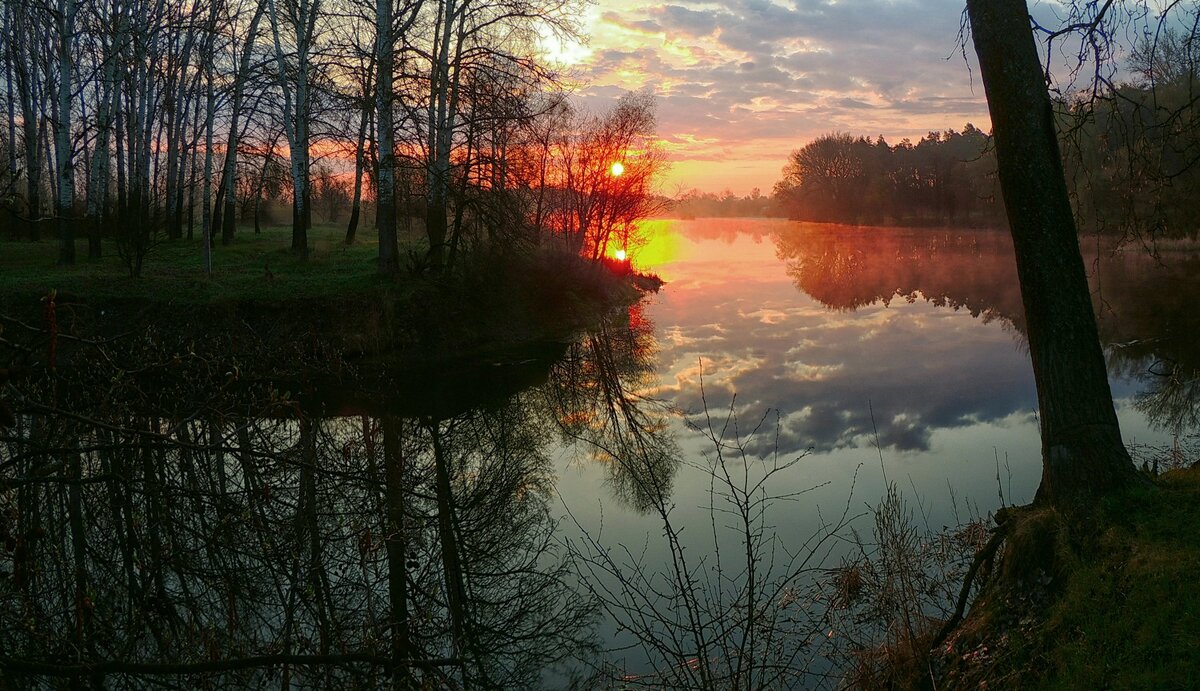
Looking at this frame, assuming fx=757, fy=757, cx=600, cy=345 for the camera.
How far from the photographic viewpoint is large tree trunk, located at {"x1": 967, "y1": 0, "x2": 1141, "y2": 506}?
5895 mm

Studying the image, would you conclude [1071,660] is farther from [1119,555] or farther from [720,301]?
[720,301]

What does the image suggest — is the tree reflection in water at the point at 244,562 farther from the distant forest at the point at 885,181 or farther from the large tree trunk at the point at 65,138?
the distant forest at the point at 885,181

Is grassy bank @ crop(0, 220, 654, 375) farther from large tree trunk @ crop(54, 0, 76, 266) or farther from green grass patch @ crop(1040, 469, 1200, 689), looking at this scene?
green grass patch @ crop(1040, 469, 1200, 689)

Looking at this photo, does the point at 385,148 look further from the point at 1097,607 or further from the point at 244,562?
the point at 1097,607

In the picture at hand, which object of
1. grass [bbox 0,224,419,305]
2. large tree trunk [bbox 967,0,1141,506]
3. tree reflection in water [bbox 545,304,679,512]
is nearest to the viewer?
large tree trunk [bbox 967,0,1141,506]

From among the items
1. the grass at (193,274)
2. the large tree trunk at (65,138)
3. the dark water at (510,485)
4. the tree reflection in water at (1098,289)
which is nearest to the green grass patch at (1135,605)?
the tree reflection in water at (1098,289)

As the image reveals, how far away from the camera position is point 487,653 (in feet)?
20.8

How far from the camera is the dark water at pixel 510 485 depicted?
4.35 m

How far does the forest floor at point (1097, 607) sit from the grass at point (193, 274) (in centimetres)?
1375

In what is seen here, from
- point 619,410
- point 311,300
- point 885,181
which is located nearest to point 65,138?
point 311,300

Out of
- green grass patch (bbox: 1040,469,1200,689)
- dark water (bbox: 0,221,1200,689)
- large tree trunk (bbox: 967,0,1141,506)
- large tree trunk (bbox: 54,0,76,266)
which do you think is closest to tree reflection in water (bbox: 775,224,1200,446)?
dark water (bbox: 0,221,1200,689)

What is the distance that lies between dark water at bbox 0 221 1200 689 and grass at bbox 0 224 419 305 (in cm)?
243

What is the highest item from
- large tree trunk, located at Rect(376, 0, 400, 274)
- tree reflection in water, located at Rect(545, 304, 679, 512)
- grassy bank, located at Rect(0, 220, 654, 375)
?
large tree trunk, located at Rect(376, 0, 400, 274)

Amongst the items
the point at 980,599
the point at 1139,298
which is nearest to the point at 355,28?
the point at 980,599
